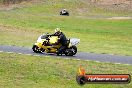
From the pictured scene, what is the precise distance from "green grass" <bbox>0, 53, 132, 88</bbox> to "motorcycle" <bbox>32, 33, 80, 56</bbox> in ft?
8.20

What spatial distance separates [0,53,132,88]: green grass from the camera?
16938 millimetres

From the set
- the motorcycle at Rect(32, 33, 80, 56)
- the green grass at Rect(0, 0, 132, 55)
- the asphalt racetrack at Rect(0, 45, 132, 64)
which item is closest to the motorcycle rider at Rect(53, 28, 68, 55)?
the motorcycle at Rect(32, 33, 80, 56)

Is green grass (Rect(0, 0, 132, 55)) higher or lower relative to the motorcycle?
lower

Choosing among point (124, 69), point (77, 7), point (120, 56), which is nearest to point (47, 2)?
point (77, 7)

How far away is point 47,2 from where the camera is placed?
94625 millimetres

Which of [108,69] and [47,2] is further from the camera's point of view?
[47,2]

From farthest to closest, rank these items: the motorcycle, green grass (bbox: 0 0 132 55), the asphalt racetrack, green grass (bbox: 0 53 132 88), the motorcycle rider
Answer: green grass (bbox: 0 0 132 55)
the motorcycle
the motorcycle rider
the asphalt racetrack
green grass (bbox: 0 53 132 88)

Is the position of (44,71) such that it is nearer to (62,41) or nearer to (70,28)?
(62,41)

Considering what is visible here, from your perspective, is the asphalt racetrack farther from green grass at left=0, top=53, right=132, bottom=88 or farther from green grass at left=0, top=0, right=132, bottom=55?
green grass at left=0, top=0, right=132, bottom=55

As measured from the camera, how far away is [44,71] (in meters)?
19.3

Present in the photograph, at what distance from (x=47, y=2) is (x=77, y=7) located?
6961 millimetres

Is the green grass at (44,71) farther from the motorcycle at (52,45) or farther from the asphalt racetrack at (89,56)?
the motorcycle at (52,45)

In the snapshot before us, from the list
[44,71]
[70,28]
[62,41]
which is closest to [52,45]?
[62,41]

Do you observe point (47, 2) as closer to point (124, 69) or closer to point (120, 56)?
point (120, 56)
